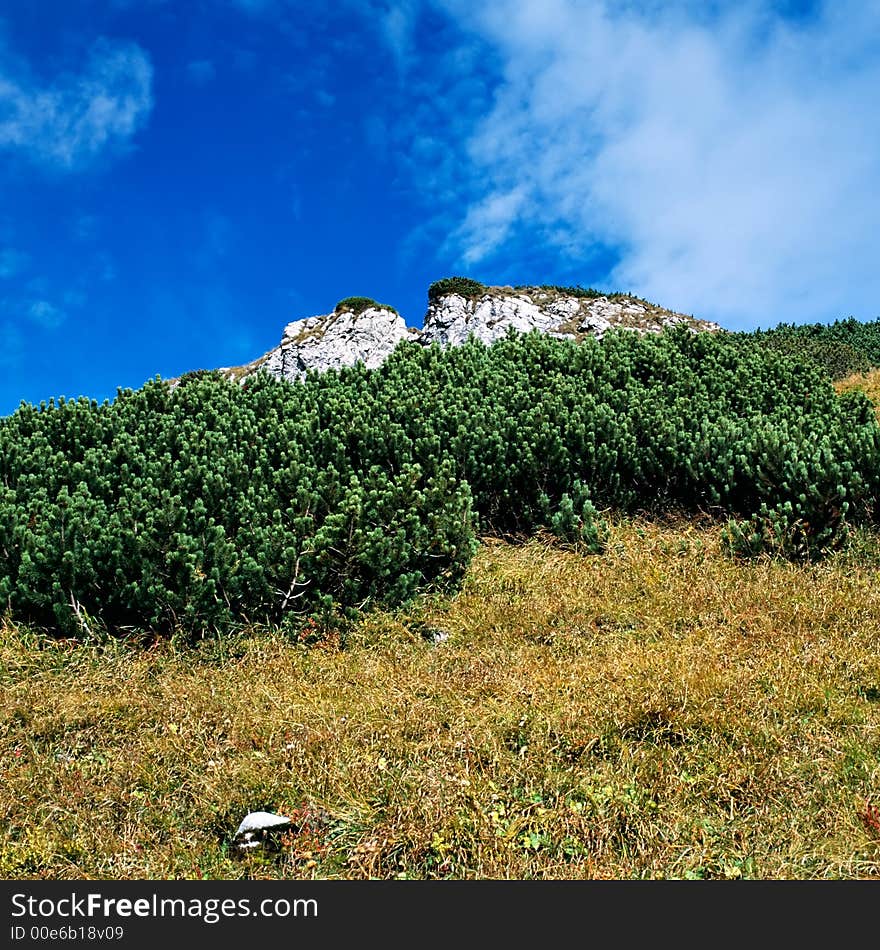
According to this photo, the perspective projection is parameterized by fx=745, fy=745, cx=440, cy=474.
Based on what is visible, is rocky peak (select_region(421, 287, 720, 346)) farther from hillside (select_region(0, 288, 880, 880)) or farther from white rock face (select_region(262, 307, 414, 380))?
hillside (select_region(0, 288, 880, 880))

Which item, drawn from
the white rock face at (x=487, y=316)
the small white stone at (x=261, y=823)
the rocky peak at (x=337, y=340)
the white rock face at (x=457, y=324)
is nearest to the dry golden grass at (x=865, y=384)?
the white rock face at (x=457, y=324)

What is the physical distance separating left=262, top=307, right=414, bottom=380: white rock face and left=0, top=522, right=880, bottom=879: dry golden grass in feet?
90.0

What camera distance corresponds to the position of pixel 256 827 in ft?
15.7

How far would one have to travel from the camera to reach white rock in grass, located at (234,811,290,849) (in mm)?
4773

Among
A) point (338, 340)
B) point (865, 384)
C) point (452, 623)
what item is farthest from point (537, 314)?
point (452, 623)

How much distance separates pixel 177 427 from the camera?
974 centimetres

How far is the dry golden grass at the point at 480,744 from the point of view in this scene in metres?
4.56

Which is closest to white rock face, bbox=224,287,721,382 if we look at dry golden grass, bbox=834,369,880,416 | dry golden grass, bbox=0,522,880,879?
dry golden grass, bbox=834,369,880,416

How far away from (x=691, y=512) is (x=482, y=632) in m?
4.24

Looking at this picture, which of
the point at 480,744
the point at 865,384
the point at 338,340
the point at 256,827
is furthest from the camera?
the point at 338,340

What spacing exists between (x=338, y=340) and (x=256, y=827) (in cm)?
3229

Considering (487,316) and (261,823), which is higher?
(487,316)

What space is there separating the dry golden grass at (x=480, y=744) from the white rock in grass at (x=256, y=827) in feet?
0.33

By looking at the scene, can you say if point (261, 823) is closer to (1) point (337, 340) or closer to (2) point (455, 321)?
(2) point (455, 321)
